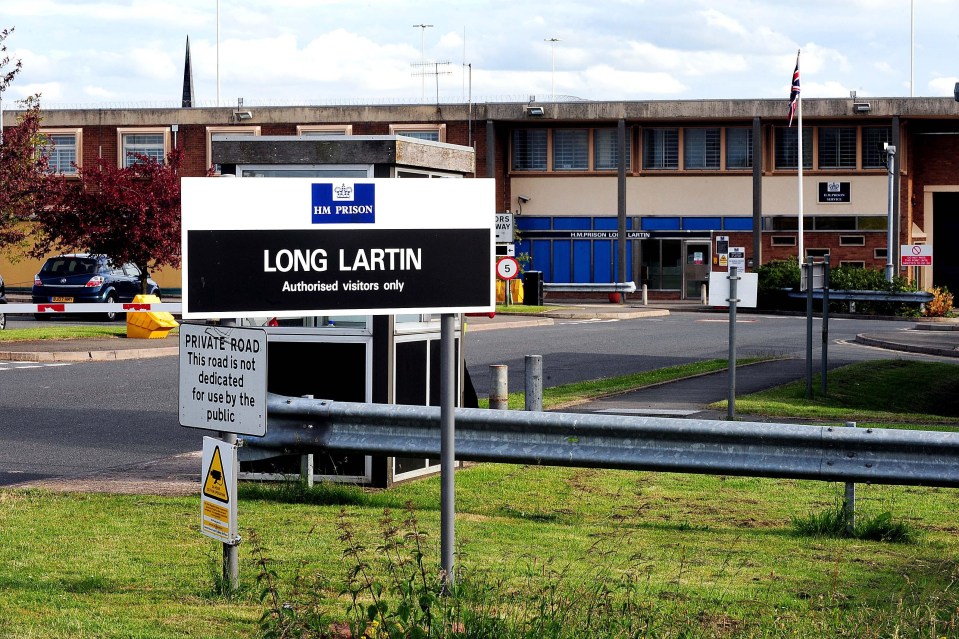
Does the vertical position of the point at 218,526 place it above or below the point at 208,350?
below

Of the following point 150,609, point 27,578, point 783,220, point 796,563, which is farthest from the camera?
point 783,220

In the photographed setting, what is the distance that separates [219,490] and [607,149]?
47242 mm

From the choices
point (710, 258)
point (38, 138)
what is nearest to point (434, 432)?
point (38, 138)

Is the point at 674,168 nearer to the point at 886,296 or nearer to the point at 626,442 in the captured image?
the point at 886,296

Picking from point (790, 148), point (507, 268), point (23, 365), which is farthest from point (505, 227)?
point (23, 365)

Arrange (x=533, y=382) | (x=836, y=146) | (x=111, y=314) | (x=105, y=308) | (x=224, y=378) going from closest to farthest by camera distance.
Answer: (x=224, y=378) < (x=533, y=382) < (x=105, y=308) < (x=111, y=314) < (x=836, y=146)

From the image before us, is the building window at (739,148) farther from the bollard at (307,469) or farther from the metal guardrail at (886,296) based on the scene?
the bollard at (307,469)

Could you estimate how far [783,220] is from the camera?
50875 millimetres

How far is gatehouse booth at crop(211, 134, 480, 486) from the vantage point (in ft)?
30.7

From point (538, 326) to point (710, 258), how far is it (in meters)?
20.1

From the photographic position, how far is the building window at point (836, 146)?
50625 mm

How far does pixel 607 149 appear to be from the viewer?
172 feet

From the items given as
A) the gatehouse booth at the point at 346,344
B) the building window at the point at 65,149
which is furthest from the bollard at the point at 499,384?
the building window at the point at 65,149

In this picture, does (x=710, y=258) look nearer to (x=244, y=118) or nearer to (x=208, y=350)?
(x=244, y=118)
